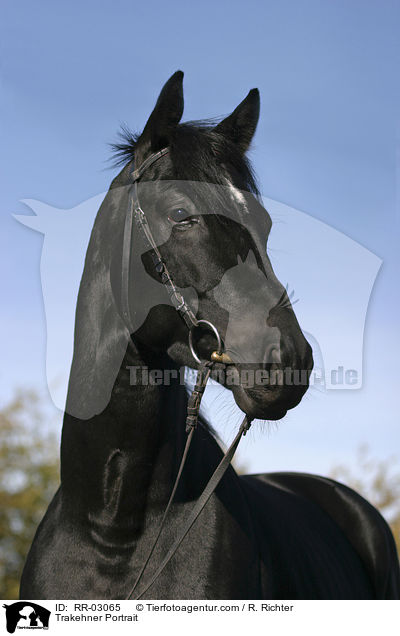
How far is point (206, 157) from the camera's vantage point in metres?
3.00

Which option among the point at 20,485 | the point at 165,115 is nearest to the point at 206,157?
the point at 165,115

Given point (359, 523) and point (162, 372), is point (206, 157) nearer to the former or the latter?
point (162, 372)

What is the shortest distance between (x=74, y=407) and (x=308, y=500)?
3148 millimetres

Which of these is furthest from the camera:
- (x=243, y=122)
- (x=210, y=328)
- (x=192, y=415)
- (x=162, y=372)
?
(x=243, y=122)

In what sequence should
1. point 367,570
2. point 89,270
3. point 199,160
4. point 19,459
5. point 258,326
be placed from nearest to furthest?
point 258,326 < point 199,160 < point 89,270 < point 367,570 < point 19,459

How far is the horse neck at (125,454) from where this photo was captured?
304cm

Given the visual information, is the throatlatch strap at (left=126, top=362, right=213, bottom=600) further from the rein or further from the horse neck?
the horse neck

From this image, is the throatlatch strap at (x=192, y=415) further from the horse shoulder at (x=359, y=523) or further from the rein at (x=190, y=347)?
the horse shoulder at (x=359, y=523)

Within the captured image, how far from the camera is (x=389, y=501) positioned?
23.9 meters

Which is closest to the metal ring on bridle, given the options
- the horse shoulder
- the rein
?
the rein

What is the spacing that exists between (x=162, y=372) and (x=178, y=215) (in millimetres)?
816

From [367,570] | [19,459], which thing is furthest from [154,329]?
[19,459]

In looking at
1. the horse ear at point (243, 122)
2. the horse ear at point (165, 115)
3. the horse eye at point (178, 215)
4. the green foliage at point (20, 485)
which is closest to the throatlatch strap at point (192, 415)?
the horse eye at point (178, 215)
